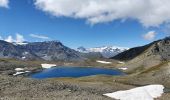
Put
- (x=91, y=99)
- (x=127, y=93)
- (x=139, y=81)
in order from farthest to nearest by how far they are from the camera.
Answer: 1. (x=139, y=81)
2. (x=127, y=93)
3. (x=91, y=99)

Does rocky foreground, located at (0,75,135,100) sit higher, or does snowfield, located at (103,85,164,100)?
rocky foreground, located at (0,75,135,100)

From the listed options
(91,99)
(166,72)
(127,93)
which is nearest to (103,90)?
(127,93)

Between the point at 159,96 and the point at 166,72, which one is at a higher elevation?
the point at 166,72

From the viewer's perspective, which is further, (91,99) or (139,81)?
(139,81)

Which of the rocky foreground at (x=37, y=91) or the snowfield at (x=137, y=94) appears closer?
the rocky foreground at (x=37, y=91)

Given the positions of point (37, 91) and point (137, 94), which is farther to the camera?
point (137, 94)

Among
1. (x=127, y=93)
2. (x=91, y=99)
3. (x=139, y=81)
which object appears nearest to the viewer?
(x=91, y=99)

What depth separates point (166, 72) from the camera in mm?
103500

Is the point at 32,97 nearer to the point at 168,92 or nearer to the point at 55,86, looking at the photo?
the point at 55,86

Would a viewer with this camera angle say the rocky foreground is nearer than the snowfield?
Yes

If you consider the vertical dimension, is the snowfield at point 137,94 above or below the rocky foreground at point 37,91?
below

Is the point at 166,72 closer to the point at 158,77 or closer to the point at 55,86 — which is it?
the point at 158,77

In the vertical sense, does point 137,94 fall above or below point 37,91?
below

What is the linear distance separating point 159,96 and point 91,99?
20546 millimetres
